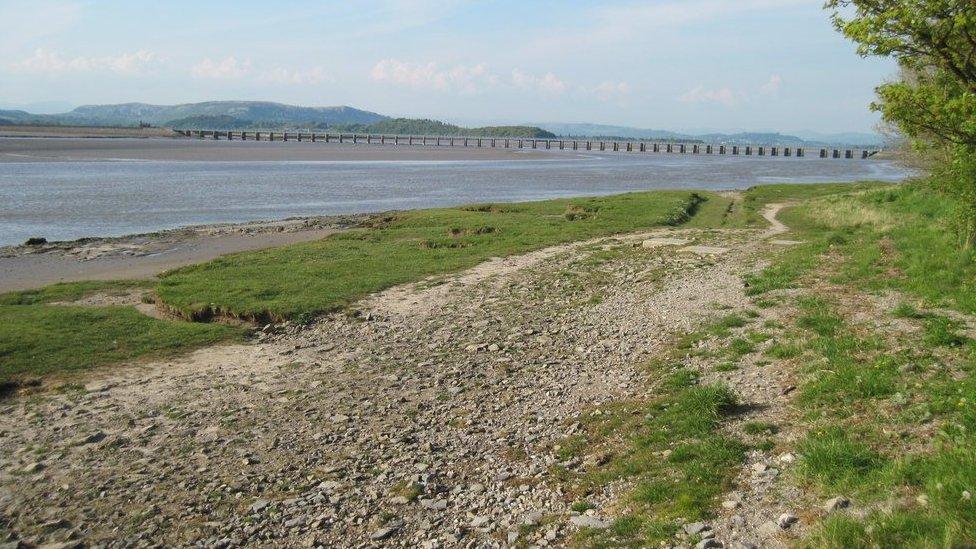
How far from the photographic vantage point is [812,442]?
8742 mm

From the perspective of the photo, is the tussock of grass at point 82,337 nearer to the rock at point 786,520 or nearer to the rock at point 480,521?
the rock at point 480,521

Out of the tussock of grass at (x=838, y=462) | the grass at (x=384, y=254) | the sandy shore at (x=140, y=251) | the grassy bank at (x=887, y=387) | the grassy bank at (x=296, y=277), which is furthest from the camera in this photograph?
the sandy shore at (x=140, y=251)

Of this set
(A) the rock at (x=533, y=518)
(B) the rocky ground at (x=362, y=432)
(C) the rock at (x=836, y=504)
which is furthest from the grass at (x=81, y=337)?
(C) the rock at (x=836, y=504)

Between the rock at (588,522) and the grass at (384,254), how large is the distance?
38.2ft

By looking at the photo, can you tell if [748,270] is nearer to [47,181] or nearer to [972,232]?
[972,232]

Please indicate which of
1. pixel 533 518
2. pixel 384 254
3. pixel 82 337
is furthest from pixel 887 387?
pixel 384 254

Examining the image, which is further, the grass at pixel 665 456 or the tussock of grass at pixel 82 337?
the tussock of grass at pixel 82 337

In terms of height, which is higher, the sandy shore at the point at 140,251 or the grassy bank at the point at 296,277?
the grassy bank at the point at 296,277

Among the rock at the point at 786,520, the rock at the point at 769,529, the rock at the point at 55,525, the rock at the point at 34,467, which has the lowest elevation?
the rock at the point at 55,525

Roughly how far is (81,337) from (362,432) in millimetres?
8313

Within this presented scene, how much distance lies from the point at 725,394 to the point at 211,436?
7375mm

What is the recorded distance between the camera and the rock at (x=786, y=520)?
23.9ft

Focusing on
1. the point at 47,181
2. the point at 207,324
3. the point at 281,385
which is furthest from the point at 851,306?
the point at 47,181

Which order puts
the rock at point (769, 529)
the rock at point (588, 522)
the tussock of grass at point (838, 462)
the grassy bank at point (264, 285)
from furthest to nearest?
the grassy bank at point (264, 285)
the rock at point (588, 522)
the tussock of grass at point (838, 462)
the rock at point (769, 529)
